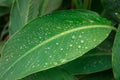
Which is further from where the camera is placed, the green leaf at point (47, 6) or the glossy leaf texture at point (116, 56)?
the green leaf at point (47, 6)

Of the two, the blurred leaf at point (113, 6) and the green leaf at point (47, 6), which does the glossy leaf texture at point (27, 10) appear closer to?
the green leaf at point (47, 6)

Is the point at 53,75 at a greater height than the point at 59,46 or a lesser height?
lesser

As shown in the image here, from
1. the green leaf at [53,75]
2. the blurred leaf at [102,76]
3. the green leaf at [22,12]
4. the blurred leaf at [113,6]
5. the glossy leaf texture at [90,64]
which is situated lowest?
the blurred leaf at [102,76]

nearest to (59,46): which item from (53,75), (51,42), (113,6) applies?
(51,42)

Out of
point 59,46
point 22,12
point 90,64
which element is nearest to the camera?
point 59,46

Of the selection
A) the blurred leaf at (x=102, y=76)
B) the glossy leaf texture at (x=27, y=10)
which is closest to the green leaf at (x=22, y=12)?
the glossy leaf texture at (x=27, y=10)

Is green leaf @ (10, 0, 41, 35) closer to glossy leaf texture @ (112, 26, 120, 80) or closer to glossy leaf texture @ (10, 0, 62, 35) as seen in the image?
glossy leaf texture @ (10, 0, 62, 35)

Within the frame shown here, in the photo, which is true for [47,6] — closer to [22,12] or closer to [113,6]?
[22,12]
